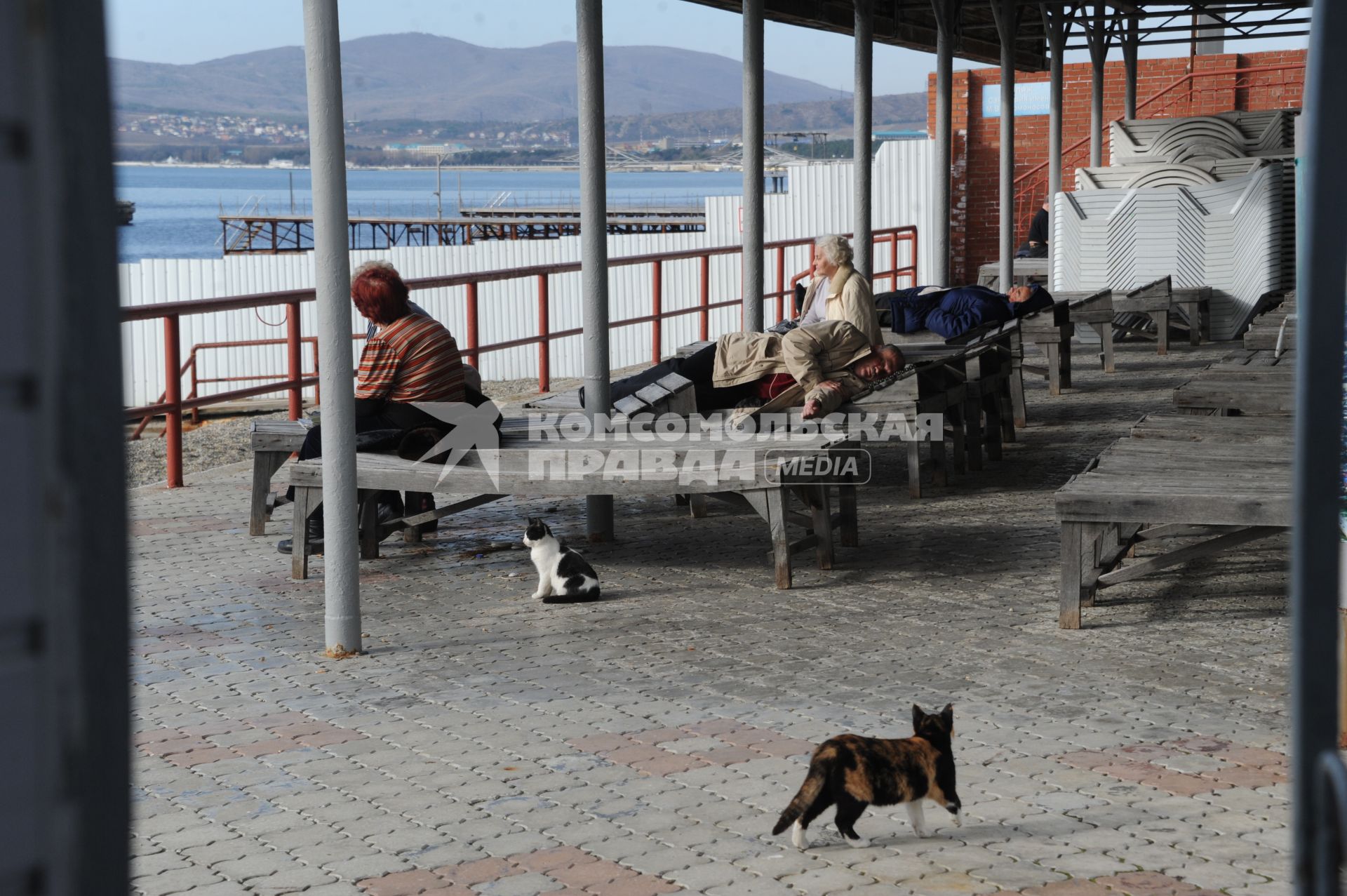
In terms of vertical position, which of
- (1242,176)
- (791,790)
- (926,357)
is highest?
(1242,176)

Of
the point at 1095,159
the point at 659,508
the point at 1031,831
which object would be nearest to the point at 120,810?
the point at 1031,831

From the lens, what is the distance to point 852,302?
870cm

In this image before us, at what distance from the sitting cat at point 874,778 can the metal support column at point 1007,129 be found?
1331cm

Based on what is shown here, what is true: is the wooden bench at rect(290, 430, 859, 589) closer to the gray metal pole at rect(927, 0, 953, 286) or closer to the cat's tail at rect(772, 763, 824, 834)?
the cat's tail at rect(772, 763, 824, 834)

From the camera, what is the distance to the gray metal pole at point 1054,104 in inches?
679

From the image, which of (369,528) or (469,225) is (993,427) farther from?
(469,225)

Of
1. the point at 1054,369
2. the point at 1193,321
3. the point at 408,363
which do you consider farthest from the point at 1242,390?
the point at 1193,321

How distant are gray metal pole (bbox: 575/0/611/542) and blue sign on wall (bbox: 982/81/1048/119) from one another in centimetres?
2138

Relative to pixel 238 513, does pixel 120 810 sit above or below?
above

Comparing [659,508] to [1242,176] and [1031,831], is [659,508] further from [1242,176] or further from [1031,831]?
[1242,176]

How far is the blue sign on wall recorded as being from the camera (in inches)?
1079

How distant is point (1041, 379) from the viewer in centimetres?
1377

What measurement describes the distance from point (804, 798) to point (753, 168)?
783 cm

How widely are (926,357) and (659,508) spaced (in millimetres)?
2214
